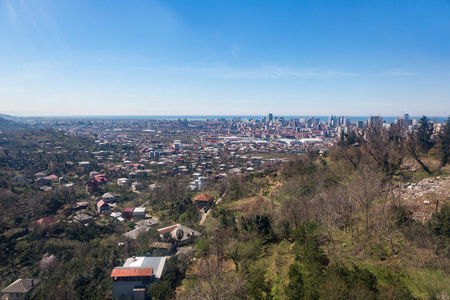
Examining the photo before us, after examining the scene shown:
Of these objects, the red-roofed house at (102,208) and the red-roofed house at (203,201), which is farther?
the red-roofed house at (102,208)

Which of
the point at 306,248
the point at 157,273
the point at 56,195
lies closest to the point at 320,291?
the point at 306,248

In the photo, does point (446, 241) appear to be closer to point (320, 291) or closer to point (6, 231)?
point (320, 291)

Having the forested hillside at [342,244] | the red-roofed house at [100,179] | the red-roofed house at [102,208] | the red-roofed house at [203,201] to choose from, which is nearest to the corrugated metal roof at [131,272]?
the forested hillside at [342,244]

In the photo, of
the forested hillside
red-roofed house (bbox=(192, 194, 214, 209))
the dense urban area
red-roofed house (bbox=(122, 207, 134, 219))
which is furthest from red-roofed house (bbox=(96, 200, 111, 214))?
the forested hillside

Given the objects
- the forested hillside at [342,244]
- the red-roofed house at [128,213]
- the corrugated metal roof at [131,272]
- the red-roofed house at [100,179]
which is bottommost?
the red-roofed house at [128,213]

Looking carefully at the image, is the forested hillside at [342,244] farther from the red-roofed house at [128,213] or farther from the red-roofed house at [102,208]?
the red-roofed house at [102,208]

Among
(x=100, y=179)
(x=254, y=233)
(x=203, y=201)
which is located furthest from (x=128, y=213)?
(x=254, y=233)
